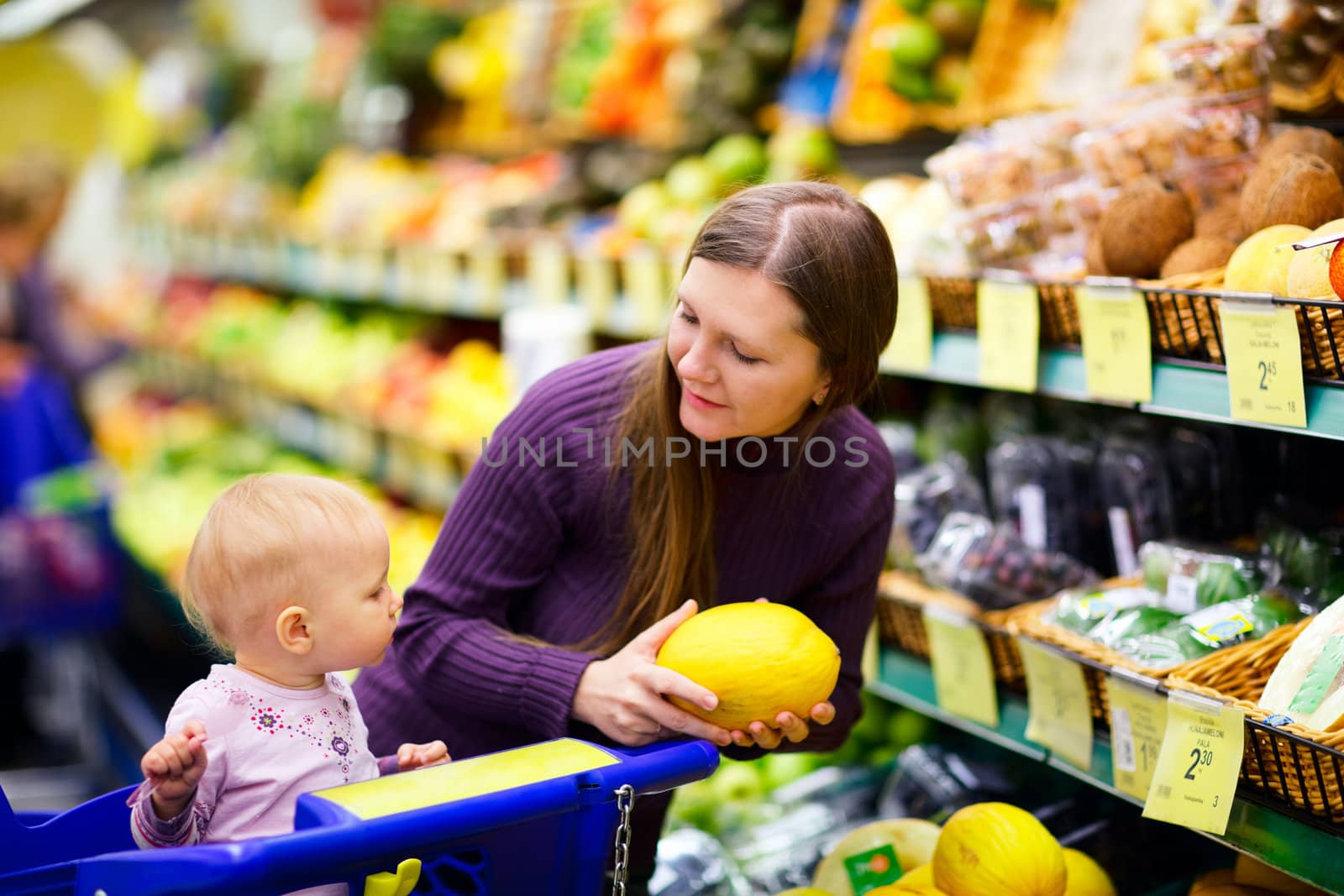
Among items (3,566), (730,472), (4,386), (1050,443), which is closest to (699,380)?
(730,472)

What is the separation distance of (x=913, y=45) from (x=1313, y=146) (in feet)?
3.60

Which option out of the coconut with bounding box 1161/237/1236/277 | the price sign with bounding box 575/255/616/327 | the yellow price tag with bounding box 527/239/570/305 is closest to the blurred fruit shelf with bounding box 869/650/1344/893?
the coconut with bounding box 1161/237/1236/277

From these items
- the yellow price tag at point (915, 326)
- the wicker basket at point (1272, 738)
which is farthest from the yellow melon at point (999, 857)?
the yellow price tag at point (915, 326)

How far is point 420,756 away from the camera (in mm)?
1415

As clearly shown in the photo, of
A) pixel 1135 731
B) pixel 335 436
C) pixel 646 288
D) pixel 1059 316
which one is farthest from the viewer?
pixel 335 436

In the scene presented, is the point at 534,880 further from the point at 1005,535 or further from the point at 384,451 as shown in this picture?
the point at 384,451

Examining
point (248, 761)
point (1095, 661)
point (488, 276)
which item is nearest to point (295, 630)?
point (248, 761)

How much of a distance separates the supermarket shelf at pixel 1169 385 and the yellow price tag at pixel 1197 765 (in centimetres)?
33

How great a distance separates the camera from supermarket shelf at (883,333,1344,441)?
132 cm

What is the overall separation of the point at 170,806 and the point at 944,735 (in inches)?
65.8

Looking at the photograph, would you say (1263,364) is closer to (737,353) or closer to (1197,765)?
(1197,765)

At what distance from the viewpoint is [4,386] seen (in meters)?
4.63

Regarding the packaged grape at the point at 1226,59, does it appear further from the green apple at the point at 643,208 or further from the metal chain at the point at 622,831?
the green apple at the point at 643,208

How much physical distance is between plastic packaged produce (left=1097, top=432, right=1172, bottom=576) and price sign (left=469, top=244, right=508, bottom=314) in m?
2.08
